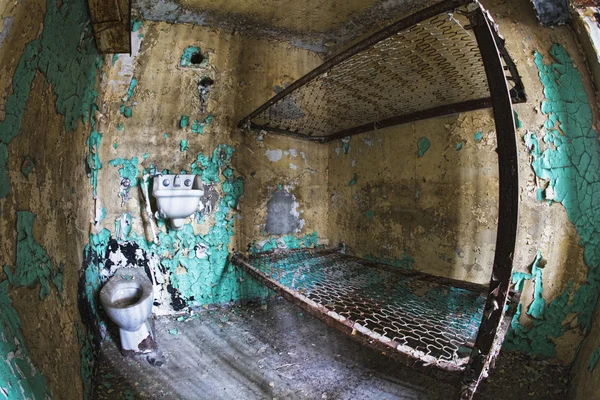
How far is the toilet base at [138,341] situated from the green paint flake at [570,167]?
254 centimetres

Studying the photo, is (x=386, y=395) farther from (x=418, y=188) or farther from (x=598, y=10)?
(x=598, y=10)

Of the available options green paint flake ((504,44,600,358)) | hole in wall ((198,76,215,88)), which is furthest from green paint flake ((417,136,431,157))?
hole in wall ((198,76,215,88))

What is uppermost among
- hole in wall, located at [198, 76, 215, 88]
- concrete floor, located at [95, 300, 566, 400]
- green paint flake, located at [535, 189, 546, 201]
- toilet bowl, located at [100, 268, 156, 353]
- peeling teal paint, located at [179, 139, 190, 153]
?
hole in wall, located at [198, 76, 215, 88]

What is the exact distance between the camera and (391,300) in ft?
6.12

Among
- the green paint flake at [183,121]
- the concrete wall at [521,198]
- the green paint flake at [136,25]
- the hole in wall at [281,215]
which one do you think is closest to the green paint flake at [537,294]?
the concrete wall at [521,198]

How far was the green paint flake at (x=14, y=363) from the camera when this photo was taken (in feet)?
2.85

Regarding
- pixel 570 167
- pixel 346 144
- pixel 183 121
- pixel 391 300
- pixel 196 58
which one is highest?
pixel 196 58

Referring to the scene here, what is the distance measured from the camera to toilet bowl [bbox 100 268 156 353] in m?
1.92

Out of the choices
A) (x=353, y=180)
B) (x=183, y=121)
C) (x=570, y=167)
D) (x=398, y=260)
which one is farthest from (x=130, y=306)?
(x=570, y=167)

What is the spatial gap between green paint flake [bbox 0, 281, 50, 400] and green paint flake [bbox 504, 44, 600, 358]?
2452 millimetres

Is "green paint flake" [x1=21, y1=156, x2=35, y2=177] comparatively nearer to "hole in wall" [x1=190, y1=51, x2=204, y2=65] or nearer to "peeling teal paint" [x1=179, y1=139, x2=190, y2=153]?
"peeling teal paint" [x1=179, y1=139, x2=190, y2=153]

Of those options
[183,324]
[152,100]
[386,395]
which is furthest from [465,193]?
[152,100]

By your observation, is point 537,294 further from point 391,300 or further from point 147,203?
point 147,203

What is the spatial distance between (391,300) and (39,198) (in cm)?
188
